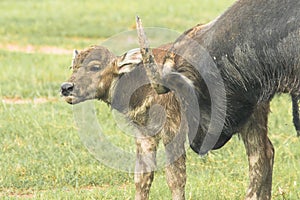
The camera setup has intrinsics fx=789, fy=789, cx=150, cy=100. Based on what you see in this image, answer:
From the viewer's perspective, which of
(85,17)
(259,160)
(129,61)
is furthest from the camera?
(85,17)

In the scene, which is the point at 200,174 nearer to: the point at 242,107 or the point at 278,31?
the point at 242,107

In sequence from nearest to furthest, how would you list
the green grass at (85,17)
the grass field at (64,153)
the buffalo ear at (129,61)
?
1. the buffalo ear at (129,61)
2. the grass field at (64,153)
3. the green grass at (85,17)

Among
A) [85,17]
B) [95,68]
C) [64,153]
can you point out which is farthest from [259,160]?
[85,17]

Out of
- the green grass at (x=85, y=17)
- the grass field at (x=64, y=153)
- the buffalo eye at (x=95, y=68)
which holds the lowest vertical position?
the grass field at (x=64, y=153)

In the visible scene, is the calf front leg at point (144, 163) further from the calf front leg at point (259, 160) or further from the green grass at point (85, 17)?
the green grass at point (85, 17)

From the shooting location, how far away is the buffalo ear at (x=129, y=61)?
591 cm

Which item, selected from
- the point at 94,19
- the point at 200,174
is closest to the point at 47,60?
the point at 94,19

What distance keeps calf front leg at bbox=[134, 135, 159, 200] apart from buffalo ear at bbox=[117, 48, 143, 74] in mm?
593

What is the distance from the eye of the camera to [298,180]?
744 centimetres

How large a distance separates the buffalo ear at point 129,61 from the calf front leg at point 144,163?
1.95 feet

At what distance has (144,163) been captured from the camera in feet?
20.9

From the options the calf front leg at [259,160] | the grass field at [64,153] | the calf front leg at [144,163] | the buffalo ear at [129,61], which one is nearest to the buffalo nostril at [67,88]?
the buffalo ear at [129,61]

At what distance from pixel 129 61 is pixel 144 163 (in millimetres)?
900

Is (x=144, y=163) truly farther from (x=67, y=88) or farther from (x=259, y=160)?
(x=259, y=160)
